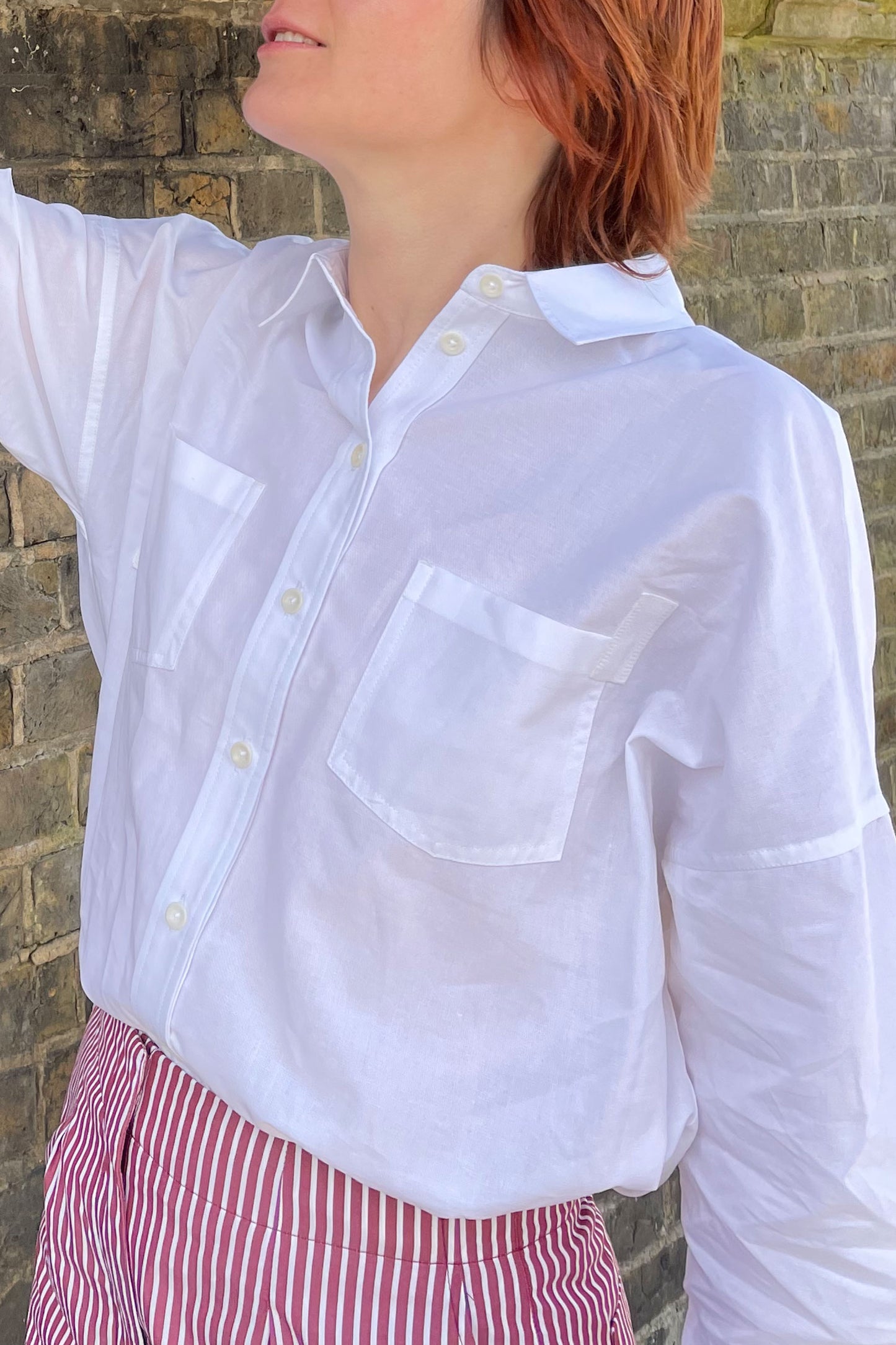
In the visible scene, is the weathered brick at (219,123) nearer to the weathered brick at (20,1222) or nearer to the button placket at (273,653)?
the button placket at (273,653)

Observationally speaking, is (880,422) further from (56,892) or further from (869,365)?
(56,892)

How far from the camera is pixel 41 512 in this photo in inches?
68.2

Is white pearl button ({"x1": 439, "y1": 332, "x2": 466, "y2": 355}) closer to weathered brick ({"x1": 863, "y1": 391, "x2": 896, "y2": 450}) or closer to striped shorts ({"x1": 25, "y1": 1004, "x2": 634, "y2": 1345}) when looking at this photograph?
striped shorts ({"x1": 25, "y1": 1004, "x2": 634, "y2": 1345})

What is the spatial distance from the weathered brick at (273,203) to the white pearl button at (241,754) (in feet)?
3.12

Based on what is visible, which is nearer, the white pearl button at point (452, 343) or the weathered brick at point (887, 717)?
the white pearl button at point (452, 343)

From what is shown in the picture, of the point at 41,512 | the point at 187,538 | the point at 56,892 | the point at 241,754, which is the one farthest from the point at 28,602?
the point at 241,754

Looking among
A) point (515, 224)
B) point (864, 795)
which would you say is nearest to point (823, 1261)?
point (864, 795)

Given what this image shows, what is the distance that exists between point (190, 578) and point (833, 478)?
1.76 ft

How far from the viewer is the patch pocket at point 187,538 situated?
1.20 m

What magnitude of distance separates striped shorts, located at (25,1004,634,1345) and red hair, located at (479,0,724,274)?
2.55ft

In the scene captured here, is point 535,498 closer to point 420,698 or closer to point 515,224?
point 420,698

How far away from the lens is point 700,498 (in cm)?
98

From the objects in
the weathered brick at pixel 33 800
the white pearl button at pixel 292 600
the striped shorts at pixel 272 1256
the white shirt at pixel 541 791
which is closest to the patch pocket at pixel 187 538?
the white shirt at pixel 541 791

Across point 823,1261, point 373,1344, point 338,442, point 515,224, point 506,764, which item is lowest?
point 373,1344
